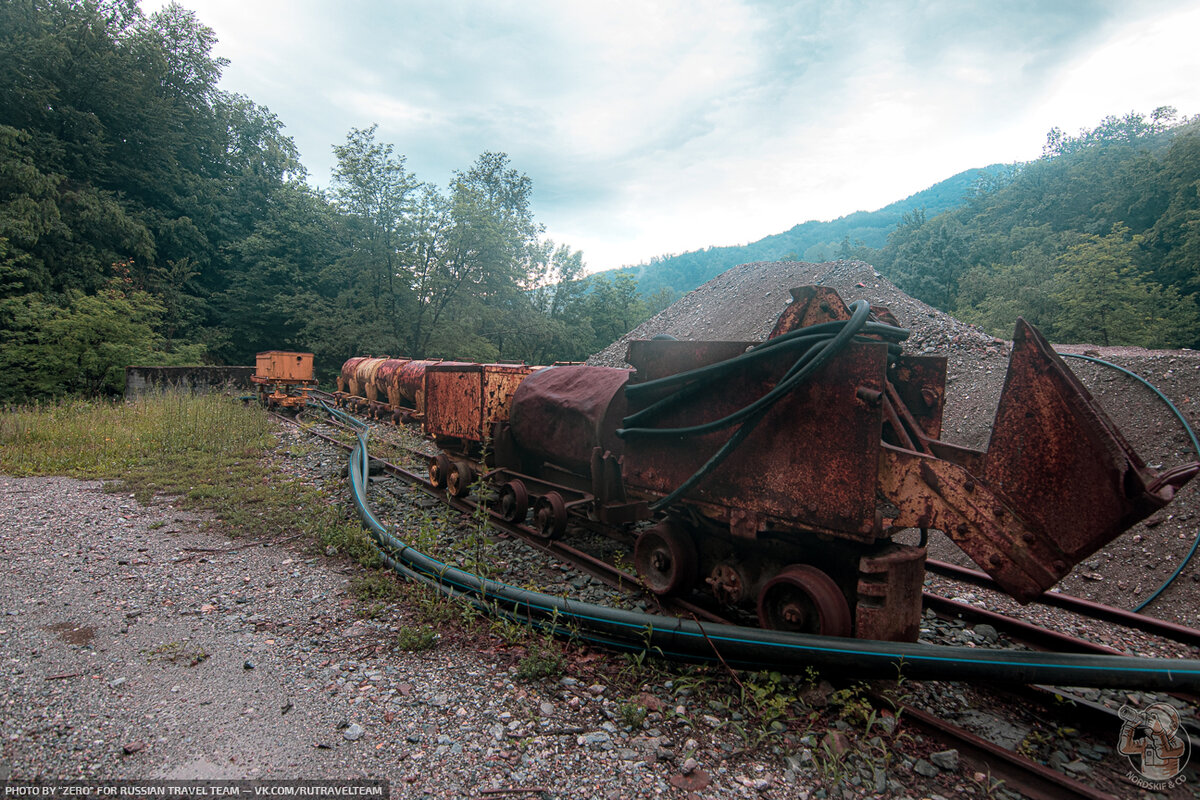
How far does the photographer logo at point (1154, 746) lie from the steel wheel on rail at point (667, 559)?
234cm

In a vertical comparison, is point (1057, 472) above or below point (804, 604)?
above

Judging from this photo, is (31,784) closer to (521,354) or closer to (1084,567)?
(1084,567)

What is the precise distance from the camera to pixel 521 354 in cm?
3291

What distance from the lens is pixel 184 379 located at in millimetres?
16672

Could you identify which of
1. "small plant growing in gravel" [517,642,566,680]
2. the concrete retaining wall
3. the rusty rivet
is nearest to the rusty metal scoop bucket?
the rusty rivet

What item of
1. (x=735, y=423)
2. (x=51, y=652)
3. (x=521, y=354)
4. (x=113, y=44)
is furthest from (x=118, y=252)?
(x=735, y=423)

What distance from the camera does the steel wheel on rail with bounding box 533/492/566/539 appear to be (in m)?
5.19

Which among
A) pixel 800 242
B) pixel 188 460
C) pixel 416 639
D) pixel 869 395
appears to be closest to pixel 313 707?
Result: pixel 416 639

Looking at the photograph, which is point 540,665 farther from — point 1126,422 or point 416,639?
point 1126,422

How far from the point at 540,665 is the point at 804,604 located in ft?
5.28

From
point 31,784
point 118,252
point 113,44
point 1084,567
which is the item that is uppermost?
point 113,44

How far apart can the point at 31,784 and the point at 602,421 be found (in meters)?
3.81

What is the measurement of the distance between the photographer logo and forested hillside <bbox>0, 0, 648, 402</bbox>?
23592 mm

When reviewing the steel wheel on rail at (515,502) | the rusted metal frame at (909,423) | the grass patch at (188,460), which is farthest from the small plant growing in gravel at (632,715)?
the steel wheel on rail at (515,502)
